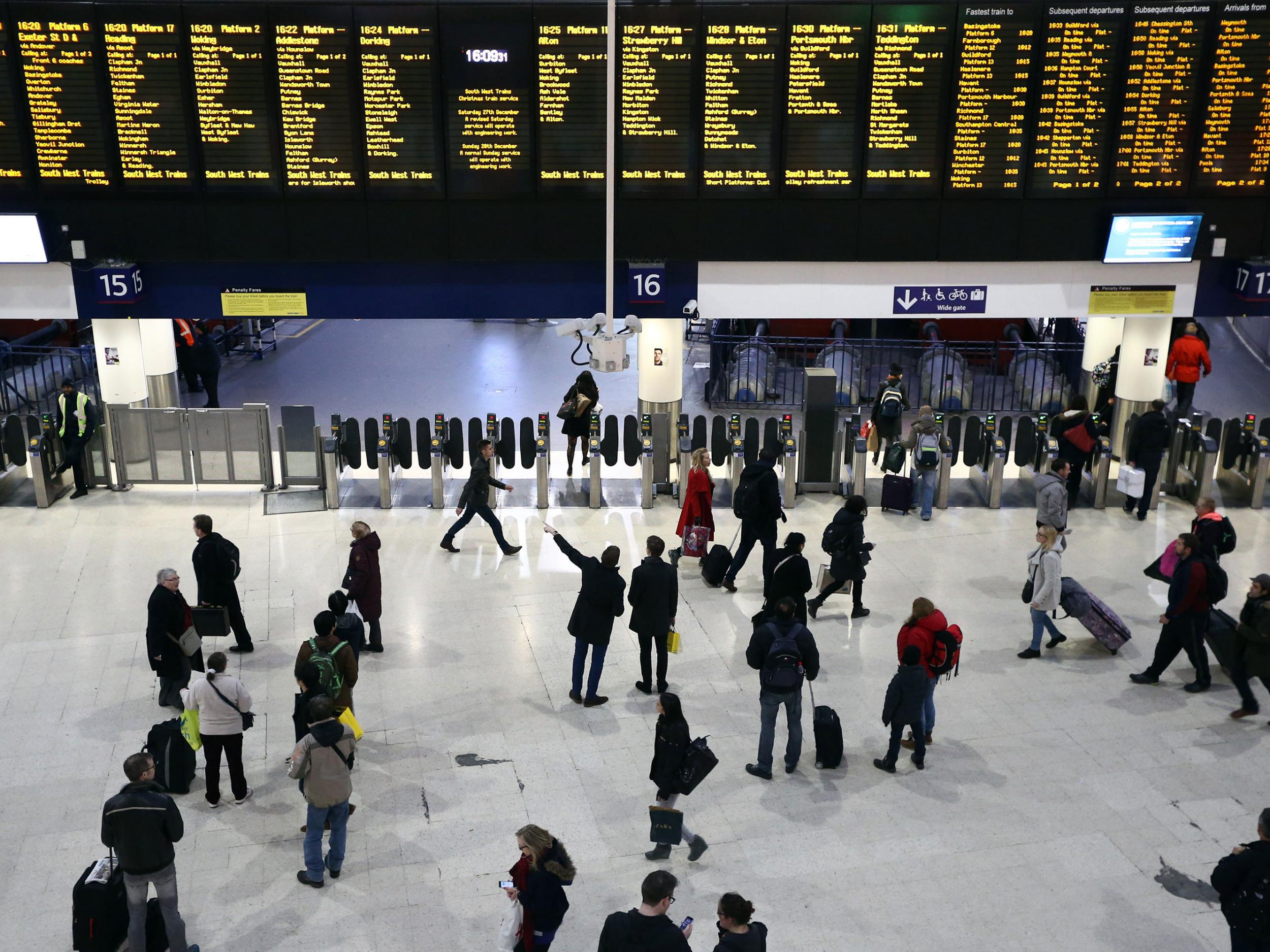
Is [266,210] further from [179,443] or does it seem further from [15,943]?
[15,943]

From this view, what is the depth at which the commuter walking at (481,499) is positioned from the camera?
1278 centimetres

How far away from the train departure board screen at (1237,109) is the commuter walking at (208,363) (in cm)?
1288

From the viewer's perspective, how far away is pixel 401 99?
13289 millimetres

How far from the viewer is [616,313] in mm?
14531

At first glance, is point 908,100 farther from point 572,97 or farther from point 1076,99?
point 572,97

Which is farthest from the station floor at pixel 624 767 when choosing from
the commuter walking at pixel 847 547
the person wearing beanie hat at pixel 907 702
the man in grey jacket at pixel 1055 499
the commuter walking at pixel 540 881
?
the commuter walking at pixel 540 881

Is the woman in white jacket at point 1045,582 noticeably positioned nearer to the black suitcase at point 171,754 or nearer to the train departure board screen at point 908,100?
the train departure board screen at point 908,100

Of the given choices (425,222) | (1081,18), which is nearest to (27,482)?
(425,222)

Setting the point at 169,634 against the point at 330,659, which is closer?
the point at 330,659

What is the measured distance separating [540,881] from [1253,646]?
607 cm

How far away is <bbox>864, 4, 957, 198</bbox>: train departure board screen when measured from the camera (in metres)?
13.1

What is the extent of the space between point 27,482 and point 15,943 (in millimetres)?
8682

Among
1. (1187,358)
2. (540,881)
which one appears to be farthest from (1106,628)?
(1187,358)

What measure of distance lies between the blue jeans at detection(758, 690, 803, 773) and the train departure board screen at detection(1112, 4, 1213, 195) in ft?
25.6
